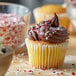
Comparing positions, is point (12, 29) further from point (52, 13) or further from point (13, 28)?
point (52, 13)

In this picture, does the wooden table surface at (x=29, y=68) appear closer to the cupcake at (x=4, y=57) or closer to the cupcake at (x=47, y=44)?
the cupcake at (x=47, y=44)

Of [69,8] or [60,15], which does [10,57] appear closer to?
[60,15]

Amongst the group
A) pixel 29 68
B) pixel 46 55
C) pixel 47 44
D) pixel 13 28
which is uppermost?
pixel 13 28

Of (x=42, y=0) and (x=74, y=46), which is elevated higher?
(x=42, y=0)

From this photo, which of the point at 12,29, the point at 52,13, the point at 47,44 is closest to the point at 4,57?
the point at 47,44

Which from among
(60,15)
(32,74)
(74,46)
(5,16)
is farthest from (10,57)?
(60,15)

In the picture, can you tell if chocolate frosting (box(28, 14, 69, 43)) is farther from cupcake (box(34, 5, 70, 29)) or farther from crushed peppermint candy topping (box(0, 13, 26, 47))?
cupcake (box(34, 5, 70, 29))

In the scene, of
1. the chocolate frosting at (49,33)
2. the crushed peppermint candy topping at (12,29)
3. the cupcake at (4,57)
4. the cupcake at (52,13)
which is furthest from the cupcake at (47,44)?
the cupcake at (52,13)

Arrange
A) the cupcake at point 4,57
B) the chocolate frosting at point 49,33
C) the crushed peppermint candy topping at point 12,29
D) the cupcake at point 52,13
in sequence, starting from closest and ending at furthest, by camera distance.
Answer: the cupcake at point 4,57, the chocolate frosting at point 49,33, the crushed peppermint candy topping at point 12,29, the cupcake at point 52,13
